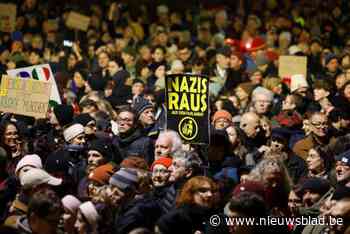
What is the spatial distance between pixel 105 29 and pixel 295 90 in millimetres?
7957

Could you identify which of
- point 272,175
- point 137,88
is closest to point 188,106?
point 272,175

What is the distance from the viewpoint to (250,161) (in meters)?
11.2

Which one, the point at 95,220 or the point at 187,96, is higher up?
the point at 187,96

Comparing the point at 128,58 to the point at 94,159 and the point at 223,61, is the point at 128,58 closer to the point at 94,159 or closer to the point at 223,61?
the point at 223,61

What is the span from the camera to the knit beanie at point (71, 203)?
873 centimetres

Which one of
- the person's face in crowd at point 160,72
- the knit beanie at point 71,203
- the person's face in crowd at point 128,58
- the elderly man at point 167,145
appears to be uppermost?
the person's face in crowd at point 128,58

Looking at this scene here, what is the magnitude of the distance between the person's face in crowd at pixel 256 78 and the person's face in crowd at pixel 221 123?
3975 millimetres

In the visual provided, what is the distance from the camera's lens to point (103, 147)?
36.2ft

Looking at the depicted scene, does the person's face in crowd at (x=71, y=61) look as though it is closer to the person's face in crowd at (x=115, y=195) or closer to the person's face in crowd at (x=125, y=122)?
Result: the person's face in crowd at (x=125, y=122)

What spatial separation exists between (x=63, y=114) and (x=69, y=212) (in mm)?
4141

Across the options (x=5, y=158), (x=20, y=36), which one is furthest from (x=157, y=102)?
(x=20, y=36)

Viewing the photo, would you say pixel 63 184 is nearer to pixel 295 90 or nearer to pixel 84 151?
pixel 84 151

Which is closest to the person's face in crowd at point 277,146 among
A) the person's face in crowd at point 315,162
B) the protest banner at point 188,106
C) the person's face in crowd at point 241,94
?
the person's face in crowd at point 315,162

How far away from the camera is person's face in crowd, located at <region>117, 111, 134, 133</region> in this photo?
12109 millimetres
